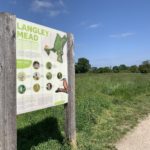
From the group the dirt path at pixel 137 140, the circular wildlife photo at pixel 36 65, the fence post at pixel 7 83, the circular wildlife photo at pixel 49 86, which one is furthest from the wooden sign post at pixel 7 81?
the dirt path at pixel 137 140

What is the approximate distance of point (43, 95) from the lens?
4.97m

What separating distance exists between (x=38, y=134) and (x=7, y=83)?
2.84m

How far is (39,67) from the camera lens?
486cm

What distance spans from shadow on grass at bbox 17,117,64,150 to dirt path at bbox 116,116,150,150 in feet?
4.18

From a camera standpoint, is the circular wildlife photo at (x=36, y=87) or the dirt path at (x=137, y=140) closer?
the circular wildlife photo at (x=36, y=87)

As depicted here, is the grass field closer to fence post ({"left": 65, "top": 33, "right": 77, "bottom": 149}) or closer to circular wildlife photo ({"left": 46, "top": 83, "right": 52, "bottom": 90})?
fence post ({"left": 65, "top": 33, "right": 77, "bottom": 149})

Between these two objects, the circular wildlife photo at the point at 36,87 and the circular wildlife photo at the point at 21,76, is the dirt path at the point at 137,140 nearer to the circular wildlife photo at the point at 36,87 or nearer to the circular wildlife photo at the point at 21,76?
the circular wildlife photo at the point at 36,87

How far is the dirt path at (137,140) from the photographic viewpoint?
20.6 feet

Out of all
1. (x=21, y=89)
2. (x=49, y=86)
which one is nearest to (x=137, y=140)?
(x=49, y=86)

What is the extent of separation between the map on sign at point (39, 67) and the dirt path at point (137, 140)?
1.64 m

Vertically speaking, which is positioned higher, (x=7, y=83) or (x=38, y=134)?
(x=7, y=83)

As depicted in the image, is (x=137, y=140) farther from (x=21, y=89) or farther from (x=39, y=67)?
(x=21, y=89)

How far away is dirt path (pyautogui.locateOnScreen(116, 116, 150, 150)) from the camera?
6.29 metres

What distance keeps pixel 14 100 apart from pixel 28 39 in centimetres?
96
